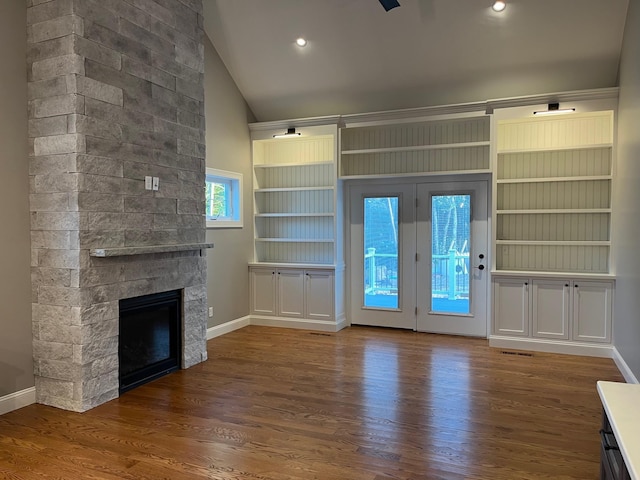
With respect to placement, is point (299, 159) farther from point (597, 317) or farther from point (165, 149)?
point (597, 317)

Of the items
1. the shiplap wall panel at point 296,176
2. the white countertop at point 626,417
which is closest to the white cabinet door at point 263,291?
the shiplap wall panel at point 296,176

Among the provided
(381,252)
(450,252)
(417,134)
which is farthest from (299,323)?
(417,134)

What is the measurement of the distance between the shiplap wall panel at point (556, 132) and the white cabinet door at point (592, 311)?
1548 millimetres

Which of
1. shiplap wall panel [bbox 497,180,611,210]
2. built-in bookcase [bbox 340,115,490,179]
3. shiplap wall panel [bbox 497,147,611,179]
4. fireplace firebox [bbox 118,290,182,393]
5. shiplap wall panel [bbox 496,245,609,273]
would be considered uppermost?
built-in bookcase [bbox 340,115,490,179]

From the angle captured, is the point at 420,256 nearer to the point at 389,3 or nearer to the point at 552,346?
the point at 552,346

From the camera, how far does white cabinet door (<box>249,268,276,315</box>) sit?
6.48 meters

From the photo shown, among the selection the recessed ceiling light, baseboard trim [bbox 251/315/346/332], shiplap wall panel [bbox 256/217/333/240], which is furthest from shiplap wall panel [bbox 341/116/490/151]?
baseboard trim [bbox 251/315/346/332]

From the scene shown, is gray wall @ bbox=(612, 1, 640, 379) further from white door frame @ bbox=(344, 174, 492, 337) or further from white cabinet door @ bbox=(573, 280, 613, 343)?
white door frame @ bbox=(344, 174, 492, 337)

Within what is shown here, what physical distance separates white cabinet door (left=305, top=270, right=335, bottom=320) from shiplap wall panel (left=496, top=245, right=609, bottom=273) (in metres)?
2.11

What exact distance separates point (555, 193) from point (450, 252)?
1.38 meters

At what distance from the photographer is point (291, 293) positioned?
6.40 meters

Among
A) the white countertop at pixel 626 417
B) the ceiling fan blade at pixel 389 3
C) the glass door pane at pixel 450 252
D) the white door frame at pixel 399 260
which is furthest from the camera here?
the white door frame at pixel 399 260

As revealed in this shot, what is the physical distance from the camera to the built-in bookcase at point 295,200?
21.1 ft

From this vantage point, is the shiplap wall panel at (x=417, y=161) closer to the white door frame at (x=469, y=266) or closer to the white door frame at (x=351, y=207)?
the white door frame at (x=351, y=207)
